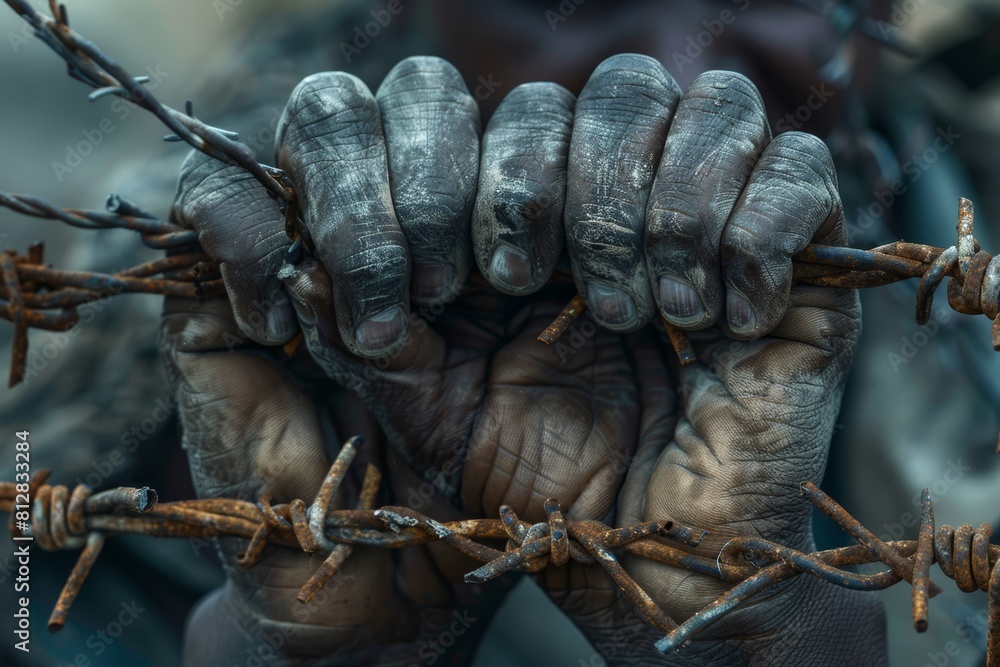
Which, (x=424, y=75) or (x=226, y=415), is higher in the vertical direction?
(x=424, y=75)

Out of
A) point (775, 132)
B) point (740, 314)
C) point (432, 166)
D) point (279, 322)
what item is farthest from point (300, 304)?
point (775, 132)

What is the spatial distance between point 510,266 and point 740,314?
0.21 m

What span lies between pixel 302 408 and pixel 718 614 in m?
0.50

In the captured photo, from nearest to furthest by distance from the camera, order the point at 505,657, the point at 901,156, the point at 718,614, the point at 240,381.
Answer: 1. the point at 718,614
2. the point at 240,381
3. the point at 505,657
4. the point at 901,156

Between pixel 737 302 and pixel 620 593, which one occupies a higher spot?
pixel 737 302

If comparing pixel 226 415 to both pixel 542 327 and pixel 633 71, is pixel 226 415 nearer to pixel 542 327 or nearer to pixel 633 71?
pixel 542 327

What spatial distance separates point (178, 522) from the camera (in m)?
0.93

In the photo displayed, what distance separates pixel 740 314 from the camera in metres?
0.83

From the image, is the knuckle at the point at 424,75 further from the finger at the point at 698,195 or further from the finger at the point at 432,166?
the finger at the point at 698,195

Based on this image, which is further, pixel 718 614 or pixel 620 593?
pixel 620 593

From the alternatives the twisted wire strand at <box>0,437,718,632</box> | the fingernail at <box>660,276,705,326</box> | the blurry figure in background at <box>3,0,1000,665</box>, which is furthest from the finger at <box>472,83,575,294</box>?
the blurry figure in background at <box>3,0,1000,665</box>

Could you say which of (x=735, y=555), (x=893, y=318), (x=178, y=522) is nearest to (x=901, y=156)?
(x=893, y=318)

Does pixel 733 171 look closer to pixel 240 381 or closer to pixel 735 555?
pixel 735 555

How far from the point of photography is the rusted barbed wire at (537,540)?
0.73 metres
